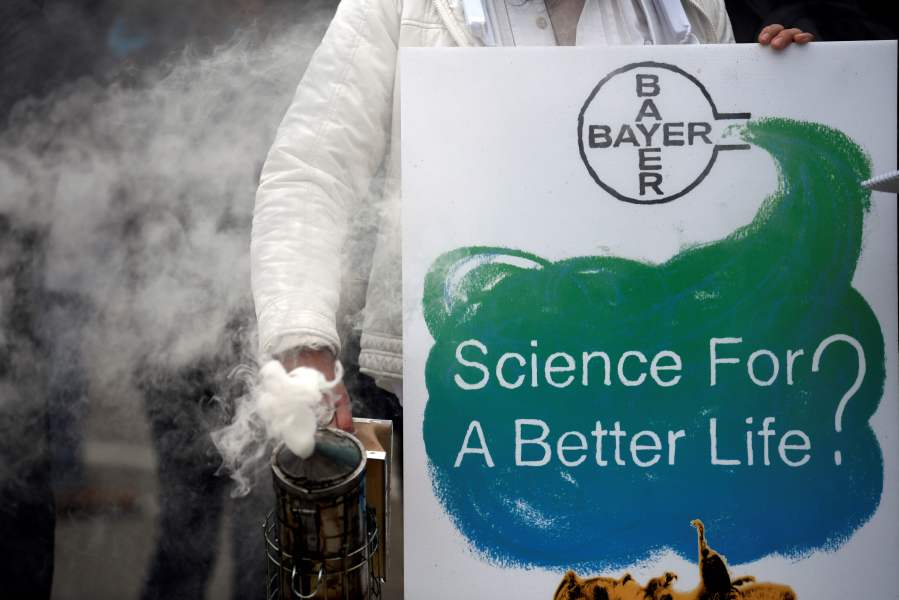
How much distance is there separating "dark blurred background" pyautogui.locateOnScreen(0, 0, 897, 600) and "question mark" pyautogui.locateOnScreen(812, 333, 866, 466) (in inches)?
40.1

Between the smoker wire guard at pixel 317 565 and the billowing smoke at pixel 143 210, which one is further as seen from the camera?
the billowing smoke at pixel 143 210

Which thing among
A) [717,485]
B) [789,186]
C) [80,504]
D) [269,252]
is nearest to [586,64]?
[789,186]

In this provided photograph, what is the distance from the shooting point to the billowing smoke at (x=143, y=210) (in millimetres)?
2260

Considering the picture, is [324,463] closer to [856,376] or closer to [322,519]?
[322,519]

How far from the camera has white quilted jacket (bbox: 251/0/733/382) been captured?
1.85 meters

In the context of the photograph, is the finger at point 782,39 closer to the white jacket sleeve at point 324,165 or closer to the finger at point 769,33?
the finger at point 769,33

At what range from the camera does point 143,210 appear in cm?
228

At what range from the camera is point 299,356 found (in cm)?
177

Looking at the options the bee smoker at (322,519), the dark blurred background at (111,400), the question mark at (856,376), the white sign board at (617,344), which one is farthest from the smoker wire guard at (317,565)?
the question mark at (856,376)

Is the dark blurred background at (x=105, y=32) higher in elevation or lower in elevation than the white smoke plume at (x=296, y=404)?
higher

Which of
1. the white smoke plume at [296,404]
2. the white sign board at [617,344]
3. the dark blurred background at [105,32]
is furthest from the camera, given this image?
the dark blurred background at [105,32]

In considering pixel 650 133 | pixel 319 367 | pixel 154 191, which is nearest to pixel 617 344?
pixel 650 133

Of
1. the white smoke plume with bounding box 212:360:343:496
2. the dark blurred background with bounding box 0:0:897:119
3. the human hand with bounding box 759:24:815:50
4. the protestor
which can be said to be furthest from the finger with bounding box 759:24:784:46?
the dark blurred background with bounding box 0:0:897:119

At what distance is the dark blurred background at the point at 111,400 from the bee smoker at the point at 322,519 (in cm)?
80
